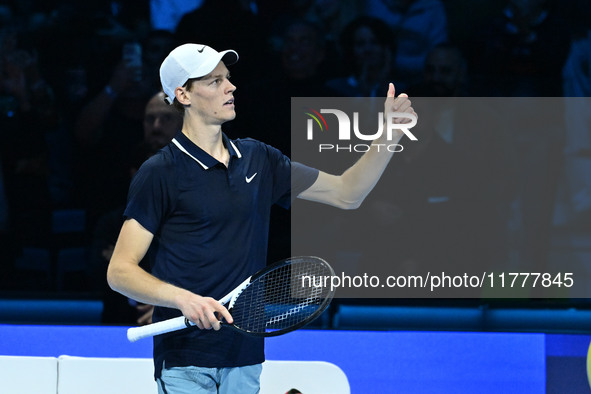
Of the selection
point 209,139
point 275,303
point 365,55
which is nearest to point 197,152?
point 209,139

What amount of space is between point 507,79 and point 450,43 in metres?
0.29

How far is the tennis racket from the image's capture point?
237 cm

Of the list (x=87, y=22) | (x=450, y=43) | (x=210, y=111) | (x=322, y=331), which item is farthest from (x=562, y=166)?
(x=87, y=22)

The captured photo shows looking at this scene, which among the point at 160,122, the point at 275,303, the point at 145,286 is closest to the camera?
the point at 145,286

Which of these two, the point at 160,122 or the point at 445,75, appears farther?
the point at 160,122

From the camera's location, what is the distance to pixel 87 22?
4.00 m

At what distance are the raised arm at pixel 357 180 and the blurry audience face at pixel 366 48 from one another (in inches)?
42.0

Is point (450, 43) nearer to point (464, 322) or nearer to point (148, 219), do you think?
point (464, 322)

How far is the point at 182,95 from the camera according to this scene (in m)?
2.57

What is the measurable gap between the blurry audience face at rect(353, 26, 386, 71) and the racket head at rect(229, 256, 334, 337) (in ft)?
4.23

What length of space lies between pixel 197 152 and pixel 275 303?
524 millimetres

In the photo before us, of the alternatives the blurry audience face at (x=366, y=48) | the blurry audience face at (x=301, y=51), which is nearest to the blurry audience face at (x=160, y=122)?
the blurry audience face at (x=301, y=51)

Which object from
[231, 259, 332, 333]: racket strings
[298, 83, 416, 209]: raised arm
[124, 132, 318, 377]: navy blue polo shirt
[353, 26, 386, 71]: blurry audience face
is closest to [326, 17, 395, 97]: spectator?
[353, 26, 386, 71]: blurry audience face

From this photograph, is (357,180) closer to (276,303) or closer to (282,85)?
(276,303)
